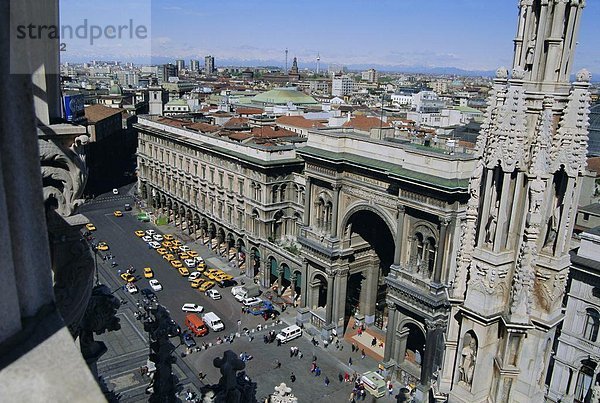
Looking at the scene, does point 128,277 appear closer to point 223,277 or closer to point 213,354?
point 223,277

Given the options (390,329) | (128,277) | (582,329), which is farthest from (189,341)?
(582,329)

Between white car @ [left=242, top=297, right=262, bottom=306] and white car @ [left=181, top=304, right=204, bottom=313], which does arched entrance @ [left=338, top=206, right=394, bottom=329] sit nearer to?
white car @ [left=242, top=297, right=262, bottom=306]

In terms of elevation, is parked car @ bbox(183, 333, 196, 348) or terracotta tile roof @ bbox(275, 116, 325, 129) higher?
terracotta tile roof @ bbox(275, 116, 325, 129)

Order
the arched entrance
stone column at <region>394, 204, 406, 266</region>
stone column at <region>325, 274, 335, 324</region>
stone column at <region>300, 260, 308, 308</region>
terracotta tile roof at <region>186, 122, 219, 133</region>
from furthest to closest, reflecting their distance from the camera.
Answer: terracotta tile roof at <region>186, 122, 219, 133</region> → stone column at <region>300, 260, 308, 308</region> → the arched entrance → stone column at <region>325, 274, 335, 324</region> → stone column at <region>394, 204, 406, 266</region>

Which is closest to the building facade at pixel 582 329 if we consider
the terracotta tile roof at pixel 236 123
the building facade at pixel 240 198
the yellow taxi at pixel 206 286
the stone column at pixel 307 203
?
the stone column at pixel 307 203

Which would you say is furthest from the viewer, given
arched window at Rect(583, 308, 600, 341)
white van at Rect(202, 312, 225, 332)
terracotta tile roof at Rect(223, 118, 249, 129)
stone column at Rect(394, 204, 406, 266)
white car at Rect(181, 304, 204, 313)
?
terracotta tile roof at Rect(223, 118, 249, 129)

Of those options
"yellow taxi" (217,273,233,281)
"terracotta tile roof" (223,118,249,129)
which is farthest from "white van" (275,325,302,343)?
"terracotta tile roof" (223,118,249,129)

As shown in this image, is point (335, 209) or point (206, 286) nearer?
point (335, 209)
